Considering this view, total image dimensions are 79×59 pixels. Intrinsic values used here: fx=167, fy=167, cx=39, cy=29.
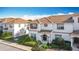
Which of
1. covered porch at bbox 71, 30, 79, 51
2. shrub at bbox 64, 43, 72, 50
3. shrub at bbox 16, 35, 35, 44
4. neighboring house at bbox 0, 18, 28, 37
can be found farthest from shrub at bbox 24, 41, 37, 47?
covered porch at bbox 71, 30, 79, 51

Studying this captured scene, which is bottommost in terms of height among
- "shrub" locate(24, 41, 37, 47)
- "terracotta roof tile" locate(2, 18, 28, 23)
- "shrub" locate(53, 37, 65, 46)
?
"shrub" locate(24, 41, 37, 47)

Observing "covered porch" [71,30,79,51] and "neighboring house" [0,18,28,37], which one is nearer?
"covered porch" [71,30,79,51]

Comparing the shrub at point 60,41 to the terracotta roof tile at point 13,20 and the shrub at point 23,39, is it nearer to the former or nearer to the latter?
the shrub at point 23,39

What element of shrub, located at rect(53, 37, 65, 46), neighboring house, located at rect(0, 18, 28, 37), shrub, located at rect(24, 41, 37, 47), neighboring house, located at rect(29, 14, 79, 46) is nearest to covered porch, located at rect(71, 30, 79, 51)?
neighboring house, located at rect(29, 14, 79, 46)

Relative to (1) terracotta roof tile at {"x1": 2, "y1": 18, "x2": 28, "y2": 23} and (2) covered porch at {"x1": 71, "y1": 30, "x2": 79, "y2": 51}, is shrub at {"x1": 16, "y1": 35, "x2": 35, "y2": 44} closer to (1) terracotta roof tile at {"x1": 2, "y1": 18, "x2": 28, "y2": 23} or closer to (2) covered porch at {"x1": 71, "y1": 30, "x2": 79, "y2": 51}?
(1) terracotta roof tile at {"x1": 2, "y1": 18, "x2": 28, "y2": 23}

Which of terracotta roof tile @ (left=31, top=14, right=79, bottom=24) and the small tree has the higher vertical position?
terracotta roof tile @ (left=31, top=14, right=79, bottom=24)
